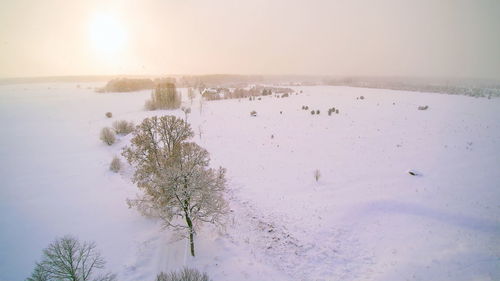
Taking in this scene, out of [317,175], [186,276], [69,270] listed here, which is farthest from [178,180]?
[317,175]

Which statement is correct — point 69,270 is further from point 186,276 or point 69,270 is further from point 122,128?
point 122,128

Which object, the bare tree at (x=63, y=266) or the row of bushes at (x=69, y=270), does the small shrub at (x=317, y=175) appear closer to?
the row of bushes at (x=69, y=270)

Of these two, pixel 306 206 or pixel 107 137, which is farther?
pixel 107 137

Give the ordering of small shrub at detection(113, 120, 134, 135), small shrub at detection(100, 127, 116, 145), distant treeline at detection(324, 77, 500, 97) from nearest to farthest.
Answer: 1. small shrub at detection(100, 127, 116, 145)
2. small shrub at detection(113, 120, 134, 135)
3. distant treeline at detection(324, 77, 500, 97)

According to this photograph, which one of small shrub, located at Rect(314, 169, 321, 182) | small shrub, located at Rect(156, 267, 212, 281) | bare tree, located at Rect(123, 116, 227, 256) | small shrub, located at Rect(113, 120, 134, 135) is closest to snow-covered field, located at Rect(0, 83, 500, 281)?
small shrub, located at Rect(314, 169, 321, 182)

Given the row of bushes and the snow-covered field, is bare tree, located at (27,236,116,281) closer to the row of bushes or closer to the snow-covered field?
the row of bushes

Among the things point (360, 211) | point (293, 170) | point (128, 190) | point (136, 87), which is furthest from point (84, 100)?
point (360, 211)
